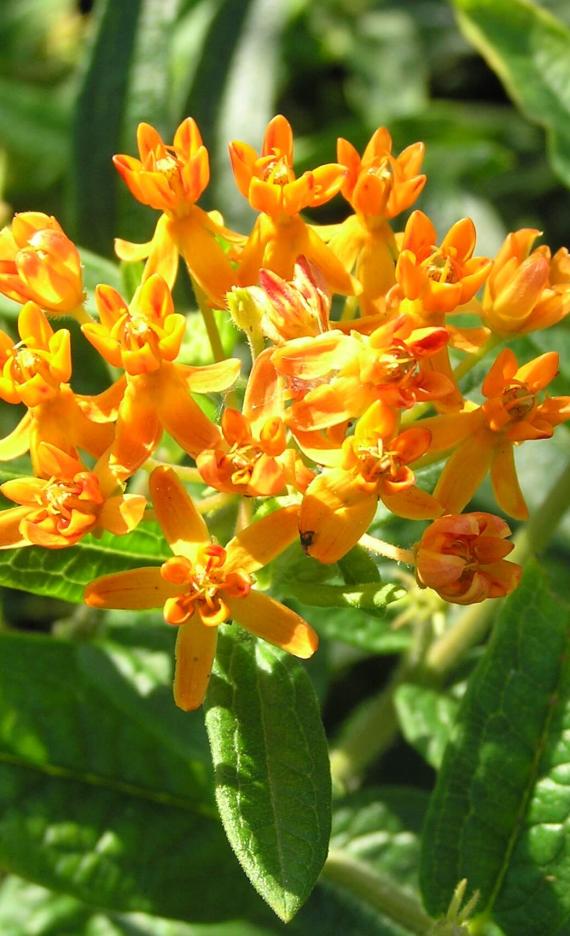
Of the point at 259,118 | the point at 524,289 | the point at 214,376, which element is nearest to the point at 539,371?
the point at 524,289

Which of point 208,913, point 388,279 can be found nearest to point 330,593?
point 388,279

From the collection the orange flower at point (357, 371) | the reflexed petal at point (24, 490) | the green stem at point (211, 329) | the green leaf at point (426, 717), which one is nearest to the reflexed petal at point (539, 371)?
the orange flower at point (357, 371)

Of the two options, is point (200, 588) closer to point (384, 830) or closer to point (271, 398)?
point (271, 398)

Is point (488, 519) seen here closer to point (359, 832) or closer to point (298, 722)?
point (298, 722)

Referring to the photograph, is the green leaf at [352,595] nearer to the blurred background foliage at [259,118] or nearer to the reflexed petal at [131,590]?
the reflexed petal at [131,590]

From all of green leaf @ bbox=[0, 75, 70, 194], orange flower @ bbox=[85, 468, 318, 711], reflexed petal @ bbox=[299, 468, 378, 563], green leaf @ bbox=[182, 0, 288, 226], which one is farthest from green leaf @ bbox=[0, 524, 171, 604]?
green leaf @ bbox=[0, 75, 70, 194]

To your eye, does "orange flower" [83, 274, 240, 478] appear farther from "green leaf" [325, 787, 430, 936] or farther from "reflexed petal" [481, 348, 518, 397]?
"green leaf" [325, 787, 430, 936]
